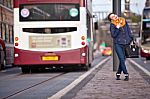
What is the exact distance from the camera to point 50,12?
66.5ft

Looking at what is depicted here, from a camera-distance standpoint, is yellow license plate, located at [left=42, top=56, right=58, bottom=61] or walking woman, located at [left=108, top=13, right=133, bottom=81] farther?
yellow license plate, located at [left=42, top=56, right=58, bottom=61]

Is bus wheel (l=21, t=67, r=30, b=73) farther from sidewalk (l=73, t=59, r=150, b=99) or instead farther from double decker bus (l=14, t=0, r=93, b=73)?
sidewalk (l=73, t=59, r=150, b=99)

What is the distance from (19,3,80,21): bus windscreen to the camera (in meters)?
20.2

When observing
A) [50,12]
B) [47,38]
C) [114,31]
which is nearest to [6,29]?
[50,12]

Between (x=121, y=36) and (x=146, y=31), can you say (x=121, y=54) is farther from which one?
(x=146, y=31)

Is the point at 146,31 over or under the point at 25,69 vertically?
over

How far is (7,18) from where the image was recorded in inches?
1158

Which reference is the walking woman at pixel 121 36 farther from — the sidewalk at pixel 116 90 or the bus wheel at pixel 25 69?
the bus wheel at pixel 25 69

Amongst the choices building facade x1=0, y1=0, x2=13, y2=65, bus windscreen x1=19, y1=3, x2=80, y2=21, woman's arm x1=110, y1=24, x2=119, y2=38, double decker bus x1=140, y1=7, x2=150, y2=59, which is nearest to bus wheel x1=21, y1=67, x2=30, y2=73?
bus windscreen x1=19, y1=3, x2=80, y2=21

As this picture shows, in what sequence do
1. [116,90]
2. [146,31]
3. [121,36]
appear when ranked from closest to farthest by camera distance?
1. [116,90]
2. [121,36]
3. [146,31]

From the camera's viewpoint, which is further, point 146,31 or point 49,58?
point 146,31

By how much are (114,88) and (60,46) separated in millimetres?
8067

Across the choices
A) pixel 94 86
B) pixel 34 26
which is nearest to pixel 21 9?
pixel 34 26

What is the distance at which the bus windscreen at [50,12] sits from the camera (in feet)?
66.1
